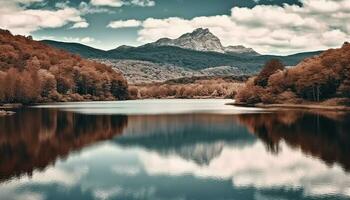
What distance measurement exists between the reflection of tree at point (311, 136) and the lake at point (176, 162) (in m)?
0.11

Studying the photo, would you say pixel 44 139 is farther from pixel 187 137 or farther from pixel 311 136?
pixel 311 136

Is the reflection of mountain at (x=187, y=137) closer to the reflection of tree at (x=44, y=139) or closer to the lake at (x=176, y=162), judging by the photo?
the lake at (x=176, y=162)

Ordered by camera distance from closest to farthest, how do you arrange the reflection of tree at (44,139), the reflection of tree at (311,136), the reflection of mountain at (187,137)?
the reflection of tree at (44,139)
the reflection of tree at (311,136)
the reflection of mountain at (187,137)

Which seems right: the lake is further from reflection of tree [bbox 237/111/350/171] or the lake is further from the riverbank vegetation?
the riverbank vegetation

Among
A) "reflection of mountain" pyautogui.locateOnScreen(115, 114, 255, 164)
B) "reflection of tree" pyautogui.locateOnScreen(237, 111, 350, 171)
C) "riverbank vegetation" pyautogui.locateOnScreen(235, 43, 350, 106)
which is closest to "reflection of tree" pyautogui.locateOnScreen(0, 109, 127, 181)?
"reflection of mountain" pyautogui.locateOnScreen(115, 114, 255, 164)

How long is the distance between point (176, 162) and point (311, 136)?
26.6 m

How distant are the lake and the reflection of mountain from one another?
0.14 metres

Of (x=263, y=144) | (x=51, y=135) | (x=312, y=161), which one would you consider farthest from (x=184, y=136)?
(x=312, y=161)

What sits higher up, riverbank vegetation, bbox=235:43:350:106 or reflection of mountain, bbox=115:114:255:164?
riverbank vegetation, bbox=235:43:350:106

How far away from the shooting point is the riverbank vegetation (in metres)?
136

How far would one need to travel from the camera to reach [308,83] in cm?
13988

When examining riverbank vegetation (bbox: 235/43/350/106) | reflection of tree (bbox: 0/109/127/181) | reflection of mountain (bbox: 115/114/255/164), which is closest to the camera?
reflection of tree (bbox: 0/109/127/181)

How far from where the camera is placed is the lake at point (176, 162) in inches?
1345

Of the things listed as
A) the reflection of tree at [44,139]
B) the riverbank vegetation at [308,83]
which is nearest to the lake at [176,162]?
the reflection of tree at [44,139]
